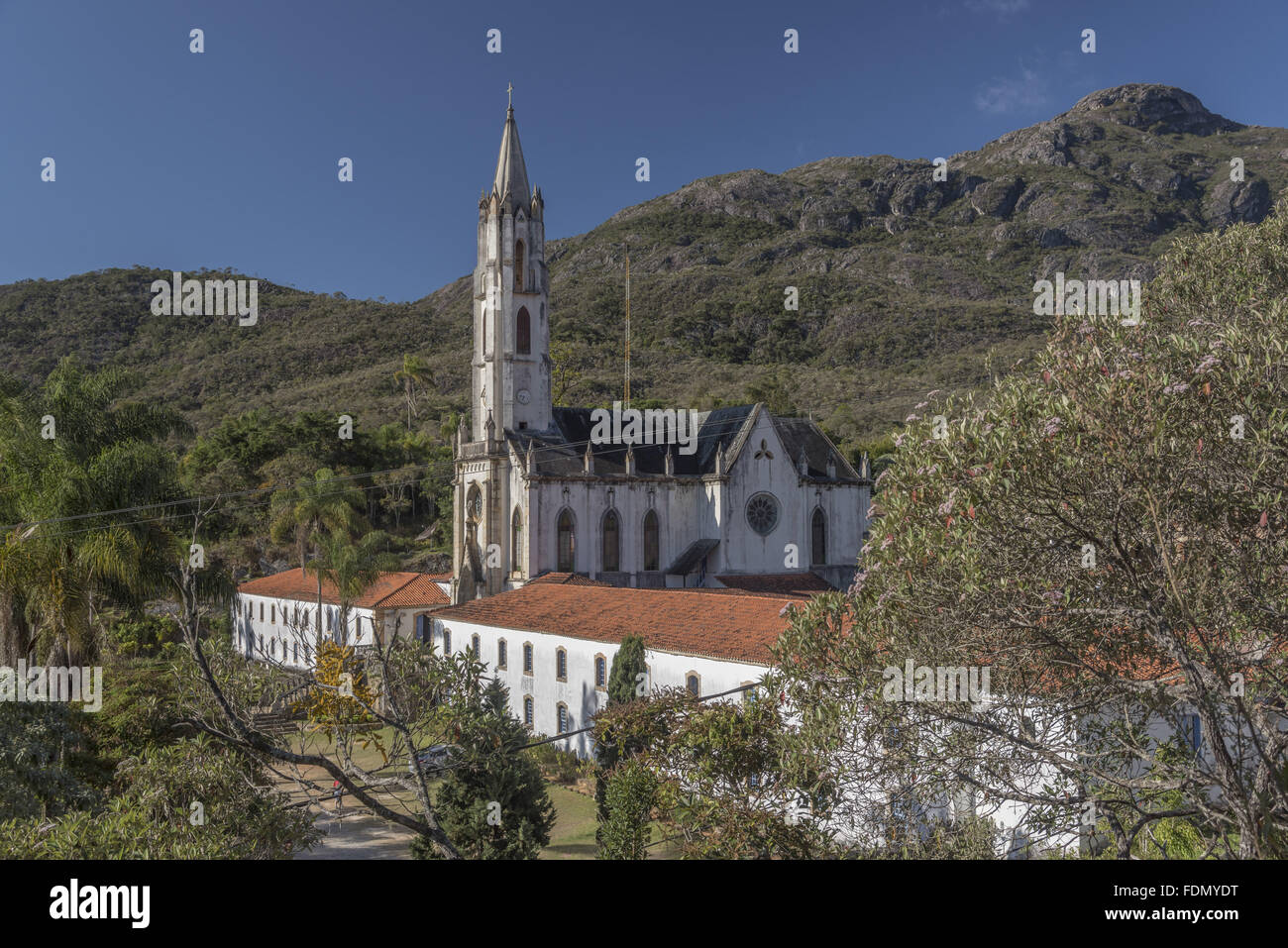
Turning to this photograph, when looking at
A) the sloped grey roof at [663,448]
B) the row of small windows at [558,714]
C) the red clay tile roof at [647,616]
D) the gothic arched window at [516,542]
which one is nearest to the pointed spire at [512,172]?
the sloped grey roof at [663,448]

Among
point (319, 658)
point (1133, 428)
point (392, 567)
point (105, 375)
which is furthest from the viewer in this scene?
point (392, 567)

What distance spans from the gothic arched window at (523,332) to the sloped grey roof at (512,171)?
571 centimetres

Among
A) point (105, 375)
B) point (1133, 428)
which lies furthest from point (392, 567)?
point (1133, 428)

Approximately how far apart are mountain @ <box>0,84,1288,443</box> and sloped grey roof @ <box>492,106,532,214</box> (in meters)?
34.3

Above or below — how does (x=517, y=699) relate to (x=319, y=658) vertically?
below

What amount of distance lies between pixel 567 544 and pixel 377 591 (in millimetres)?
10914

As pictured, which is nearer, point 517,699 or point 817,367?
point 517,699

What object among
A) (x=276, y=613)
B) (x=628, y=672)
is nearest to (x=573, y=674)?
(x=628, y=672)

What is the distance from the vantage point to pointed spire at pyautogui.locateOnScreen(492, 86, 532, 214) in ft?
170

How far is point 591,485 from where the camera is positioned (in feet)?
156

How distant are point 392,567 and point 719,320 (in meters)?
96.5

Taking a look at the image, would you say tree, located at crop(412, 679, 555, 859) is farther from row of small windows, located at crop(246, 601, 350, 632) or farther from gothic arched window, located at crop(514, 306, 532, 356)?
gothic arched window, located at crop(514, 306, 532, 356)
